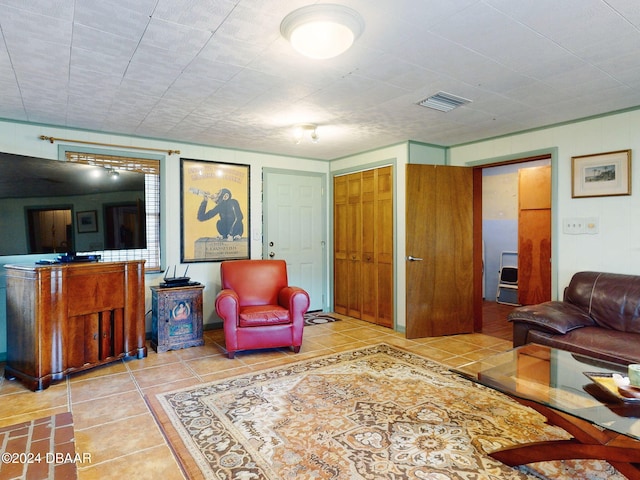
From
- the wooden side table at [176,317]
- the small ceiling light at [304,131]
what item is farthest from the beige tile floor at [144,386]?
the small ceiling light at [304,131]

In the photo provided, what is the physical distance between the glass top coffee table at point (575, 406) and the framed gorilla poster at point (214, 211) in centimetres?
354

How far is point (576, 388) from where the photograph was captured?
1974mm

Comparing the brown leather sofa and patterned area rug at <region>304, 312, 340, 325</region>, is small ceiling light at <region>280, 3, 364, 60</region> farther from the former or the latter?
patterned area rug at <region>304, 312, 340, 325</region>

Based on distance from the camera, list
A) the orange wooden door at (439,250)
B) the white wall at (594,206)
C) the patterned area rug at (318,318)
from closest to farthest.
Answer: the white wall at (594,206)
the orange wooden door at (439,250)
the patterned area rug at (318,318)

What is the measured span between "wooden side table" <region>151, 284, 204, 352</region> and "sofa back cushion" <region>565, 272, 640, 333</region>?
370 cm

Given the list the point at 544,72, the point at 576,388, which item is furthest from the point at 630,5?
the point at 576,388

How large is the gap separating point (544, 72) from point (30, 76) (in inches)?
141

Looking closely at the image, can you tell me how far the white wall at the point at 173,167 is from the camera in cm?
366

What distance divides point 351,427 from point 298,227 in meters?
3.55

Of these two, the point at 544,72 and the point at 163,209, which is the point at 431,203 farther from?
the point at 163,209

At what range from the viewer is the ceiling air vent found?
3.10 m

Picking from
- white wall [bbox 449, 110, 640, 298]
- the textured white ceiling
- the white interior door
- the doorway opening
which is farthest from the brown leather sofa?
the white interior door

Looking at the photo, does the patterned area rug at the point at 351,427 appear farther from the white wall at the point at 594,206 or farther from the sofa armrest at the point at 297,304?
the white wall at the point at 594,206

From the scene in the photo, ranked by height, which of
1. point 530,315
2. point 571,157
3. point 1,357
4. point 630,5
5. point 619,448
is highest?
point 630,5
